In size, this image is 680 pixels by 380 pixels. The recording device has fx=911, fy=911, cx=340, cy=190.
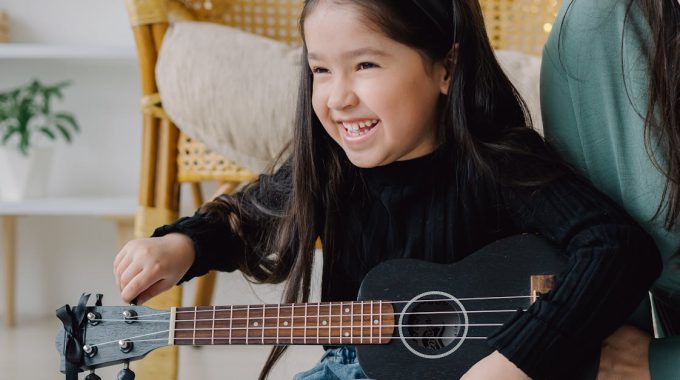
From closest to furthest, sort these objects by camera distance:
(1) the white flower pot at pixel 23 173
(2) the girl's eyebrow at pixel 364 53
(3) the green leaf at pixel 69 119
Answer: (2) the girl's eyebrow at pixel 364 53, (1) the white flower pot at pixel 23 173, (3) the green leaf at pixel 69 119

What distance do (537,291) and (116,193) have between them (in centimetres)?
166

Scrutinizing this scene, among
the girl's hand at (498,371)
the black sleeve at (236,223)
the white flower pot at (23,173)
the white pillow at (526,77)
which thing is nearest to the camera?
the girl's hand at (498,371)

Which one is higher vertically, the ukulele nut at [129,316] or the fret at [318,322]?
the fret at [318,322]

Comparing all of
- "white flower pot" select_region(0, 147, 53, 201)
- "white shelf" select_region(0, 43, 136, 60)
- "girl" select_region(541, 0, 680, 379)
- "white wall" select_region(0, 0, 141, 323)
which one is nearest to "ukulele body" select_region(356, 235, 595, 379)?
"girl" select_region(541, 0, 680, 379)

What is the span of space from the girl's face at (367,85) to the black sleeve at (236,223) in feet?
0.58

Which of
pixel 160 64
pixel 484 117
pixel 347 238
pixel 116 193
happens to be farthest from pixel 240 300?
pixel 484 117

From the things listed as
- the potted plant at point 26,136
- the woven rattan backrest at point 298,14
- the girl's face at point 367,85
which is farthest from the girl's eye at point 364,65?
the potted plant at point 26,136

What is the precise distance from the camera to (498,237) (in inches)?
38.3

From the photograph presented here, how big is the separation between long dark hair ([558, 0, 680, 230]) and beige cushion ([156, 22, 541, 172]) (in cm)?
46

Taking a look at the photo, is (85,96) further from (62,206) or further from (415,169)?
(415,169)

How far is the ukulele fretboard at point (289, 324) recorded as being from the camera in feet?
2.99

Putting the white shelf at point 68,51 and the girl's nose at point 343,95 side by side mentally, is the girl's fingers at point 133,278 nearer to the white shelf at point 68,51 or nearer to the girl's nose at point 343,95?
the girl's nose at point 343,95

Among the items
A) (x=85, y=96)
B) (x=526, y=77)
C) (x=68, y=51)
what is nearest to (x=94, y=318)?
(x=526, y=77)

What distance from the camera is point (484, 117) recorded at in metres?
0.99
